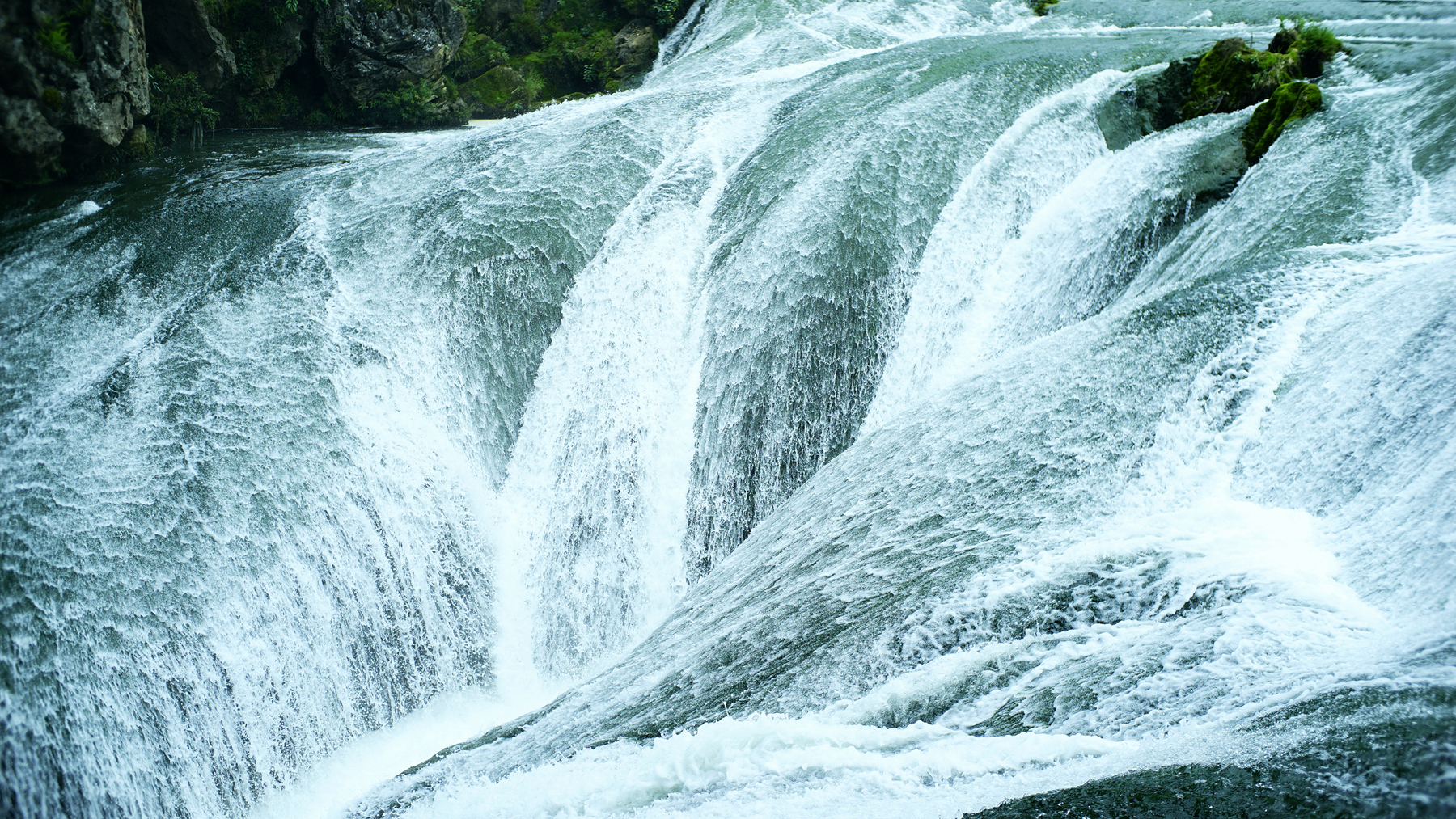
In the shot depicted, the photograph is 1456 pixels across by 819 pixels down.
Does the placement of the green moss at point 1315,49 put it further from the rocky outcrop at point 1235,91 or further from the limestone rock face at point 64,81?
the limestone rock face at point 64,81

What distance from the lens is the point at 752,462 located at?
20.9 ft

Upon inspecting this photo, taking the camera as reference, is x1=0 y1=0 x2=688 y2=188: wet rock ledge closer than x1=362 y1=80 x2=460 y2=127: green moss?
Yes

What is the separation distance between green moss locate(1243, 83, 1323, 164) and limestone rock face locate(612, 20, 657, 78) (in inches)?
471

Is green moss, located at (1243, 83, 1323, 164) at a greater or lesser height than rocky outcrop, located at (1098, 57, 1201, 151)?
lesser

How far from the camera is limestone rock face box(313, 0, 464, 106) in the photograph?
40.9 feet

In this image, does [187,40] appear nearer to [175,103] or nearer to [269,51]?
[175,103]

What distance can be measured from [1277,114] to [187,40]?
1252cm

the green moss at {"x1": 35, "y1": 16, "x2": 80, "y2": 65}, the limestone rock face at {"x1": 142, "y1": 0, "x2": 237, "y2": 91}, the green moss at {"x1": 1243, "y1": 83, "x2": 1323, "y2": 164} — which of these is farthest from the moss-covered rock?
the limestone rock face at {"x1": 142, "y1": 0, "x2": 237, "y2": 91}

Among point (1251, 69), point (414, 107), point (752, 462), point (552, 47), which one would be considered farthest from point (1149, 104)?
point (552, 47)

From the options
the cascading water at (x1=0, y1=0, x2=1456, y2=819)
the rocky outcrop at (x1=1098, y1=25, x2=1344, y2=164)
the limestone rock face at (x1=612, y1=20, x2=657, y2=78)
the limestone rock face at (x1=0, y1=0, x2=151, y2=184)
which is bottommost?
the cascading water at (x1=0, y1=0, x2=1456, y2=819)

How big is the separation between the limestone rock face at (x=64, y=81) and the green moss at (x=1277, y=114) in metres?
10.6

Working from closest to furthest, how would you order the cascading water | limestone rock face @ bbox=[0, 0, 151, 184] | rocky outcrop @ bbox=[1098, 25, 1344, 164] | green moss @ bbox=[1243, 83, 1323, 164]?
the cascading water < green moss @ bbox=[1243, 83, 1323, 164] < rocky outcrop @ bbox=[1098, 25, 1344, 164] < limestone rock face @ bbox=[0, 0, 151, 184]

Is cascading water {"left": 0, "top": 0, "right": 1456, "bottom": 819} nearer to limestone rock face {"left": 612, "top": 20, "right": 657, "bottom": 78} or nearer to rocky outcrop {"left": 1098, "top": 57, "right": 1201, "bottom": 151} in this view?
rocky outcrop {"left": 1098, "top": 57, "right": 1201, "bottom": 151}

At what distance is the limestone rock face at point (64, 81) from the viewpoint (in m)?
7.22
